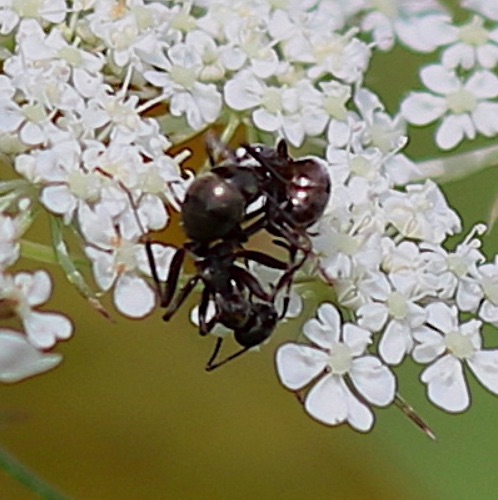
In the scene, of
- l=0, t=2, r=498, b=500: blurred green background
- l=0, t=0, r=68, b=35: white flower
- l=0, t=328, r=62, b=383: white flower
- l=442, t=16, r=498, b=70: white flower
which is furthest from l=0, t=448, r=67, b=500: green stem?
l=0, t=2, r=498, b=500: blurred green background

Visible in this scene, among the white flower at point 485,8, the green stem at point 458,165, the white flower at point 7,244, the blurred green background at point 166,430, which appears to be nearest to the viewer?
the white flower at point 7,244

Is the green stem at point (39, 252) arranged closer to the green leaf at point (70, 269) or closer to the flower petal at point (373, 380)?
the green leaf at point (70, 269)

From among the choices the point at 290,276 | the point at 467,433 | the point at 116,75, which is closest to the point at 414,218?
the point at 290,276

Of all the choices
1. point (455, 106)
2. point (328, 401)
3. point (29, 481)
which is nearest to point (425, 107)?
point (455, 106)

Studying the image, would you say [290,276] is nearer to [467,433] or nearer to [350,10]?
[350,10]

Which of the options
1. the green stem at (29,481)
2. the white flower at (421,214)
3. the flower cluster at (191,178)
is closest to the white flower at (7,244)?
the flower cluster at (191,178)

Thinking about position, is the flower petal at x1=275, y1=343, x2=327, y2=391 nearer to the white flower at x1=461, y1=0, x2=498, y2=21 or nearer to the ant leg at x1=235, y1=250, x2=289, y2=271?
the ant leg at x1=235, y1=250, x2=289, y2=271
